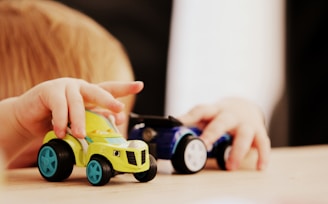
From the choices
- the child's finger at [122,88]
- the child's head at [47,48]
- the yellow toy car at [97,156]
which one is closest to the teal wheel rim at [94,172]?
the yellow toy car at [97,156]

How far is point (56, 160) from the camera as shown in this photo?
2.11 feet

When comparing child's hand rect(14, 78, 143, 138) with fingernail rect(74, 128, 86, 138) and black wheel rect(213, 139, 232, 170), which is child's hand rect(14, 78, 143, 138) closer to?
fingernail rect(74, 128, 86, 138)

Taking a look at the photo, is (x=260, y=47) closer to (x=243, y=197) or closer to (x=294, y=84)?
(x=294, y=84)

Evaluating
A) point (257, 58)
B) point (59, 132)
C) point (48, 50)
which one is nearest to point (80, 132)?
point (59, 132)

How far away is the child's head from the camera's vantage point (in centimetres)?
129

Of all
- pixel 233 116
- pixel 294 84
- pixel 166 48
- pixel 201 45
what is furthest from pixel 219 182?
pixel 294 84

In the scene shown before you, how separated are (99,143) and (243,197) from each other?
→ 0.18m

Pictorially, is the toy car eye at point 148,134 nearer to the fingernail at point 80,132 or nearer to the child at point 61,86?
the child at point 61,86

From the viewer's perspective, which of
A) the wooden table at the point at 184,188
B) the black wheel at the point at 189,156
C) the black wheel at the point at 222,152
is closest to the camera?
the wooden table at the point at 184,188

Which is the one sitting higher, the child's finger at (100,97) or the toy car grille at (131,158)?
the child's finger at (100,97)

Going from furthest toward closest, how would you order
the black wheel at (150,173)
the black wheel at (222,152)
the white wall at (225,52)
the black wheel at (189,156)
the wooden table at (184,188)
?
the white wall at (225,52), the black wheel at (222,152), the black wheel at (189,156), the black wheel at (150,173), the wooden table at (184,188)

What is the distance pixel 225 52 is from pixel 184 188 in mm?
1588

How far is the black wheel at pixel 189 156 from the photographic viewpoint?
0.76 metres

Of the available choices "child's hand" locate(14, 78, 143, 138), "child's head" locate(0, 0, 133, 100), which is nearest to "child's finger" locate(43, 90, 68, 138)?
"child's hand" locate(14, 78, 143, 138)
